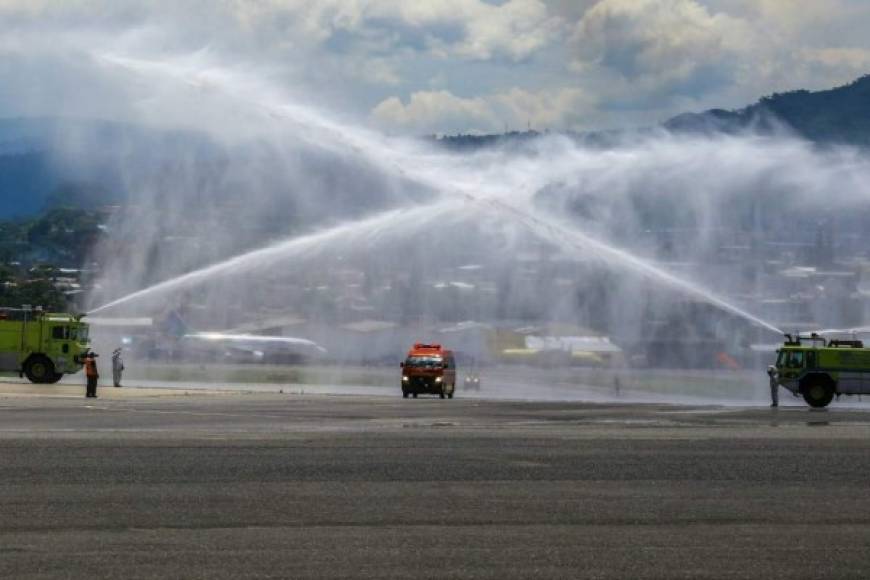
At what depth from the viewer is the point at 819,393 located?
5166cm

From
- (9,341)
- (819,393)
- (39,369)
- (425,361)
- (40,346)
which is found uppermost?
(9,341)

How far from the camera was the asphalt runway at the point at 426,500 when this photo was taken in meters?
14.6

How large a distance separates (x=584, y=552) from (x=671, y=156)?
67.0 m

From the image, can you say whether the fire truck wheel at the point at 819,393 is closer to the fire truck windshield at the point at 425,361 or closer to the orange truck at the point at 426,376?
the orange truck at the point at 426,376

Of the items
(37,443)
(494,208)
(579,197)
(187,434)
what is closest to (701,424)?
(187,434)

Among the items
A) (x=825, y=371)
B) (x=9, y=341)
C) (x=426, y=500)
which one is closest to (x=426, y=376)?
(x=825, y=371)

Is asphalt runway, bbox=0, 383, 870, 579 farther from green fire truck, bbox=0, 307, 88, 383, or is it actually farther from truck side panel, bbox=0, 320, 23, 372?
truck side panel, bbox=0, 320, 23, 372

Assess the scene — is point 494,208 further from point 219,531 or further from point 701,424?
point 219,531

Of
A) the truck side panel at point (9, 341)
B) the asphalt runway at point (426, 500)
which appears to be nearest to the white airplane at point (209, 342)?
the truck side panel at point (9, 341)

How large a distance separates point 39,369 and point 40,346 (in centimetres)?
104

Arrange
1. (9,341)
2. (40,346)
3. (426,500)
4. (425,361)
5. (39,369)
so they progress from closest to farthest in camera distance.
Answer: (426,500) → (425,361) → (9,341) → (40,346) → (39,369)

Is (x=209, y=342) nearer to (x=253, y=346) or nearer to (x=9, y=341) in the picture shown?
(x=253, y=346)

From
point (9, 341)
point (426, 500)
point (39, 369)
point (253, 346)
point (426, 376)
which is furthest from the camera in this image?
point (253, 346)

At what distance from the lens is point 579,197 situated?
73938mm
